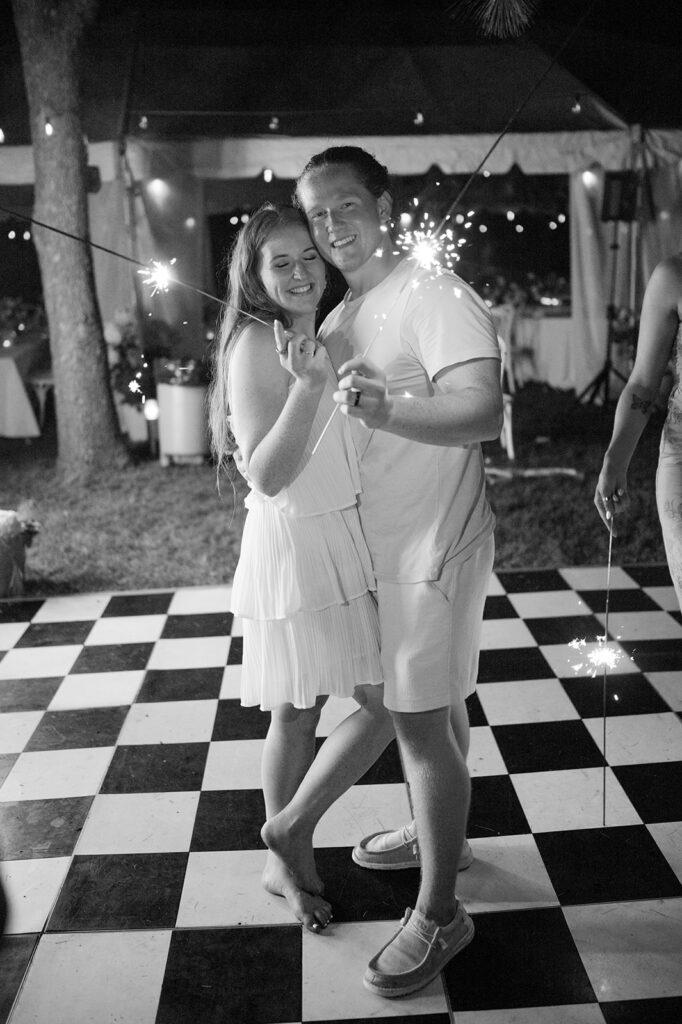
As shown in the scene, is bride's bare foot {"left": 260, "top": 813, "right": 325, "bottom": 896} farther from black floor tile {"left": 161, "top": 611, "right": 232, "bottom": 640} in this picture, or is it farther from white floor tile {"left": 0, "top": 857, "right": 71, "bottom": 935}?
black floor tile {"left": 161, "top": 611, "right": 232, "bottom": 640}

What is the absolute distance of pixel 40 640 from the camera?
9.29ft

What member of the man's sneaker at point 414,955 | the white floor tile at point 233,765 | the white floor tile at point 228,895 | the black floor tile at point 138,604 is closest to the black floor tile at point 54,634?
the black floor tile at point 138,604

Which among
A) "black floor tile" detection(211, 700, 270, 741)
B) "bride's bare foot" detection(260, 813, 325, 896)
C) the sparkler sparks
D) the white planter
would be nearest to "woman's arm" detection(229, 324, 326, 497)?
the sparkler sparks

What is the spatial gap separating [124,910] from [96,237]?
3.92 metres

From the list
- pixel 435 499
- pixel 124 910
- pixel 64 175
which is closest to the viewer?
pixel 435 499

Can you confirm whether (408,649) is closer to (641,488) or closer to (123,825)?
(123,825)

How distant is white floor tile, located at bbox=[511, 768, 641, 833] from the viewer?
180 centimetres

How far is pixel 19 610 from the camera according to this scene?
3.11m

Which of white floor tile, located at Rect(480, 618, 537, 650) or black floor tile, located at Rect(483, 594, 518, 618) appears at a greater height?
black floor tile, located at Rect(483, 594, 518, 618)

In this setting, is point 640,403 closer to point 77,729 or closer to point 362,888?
point 362,888

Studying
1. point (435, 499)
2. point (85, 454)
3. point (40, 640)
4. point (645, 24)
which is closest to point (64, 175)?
point (85, 454)

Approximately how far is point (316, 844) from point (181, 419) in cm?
265

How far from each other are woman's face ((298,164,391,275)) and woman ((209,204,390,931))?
0.03 metres

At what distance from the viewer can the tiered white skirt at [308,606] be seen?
1468 millimetres
